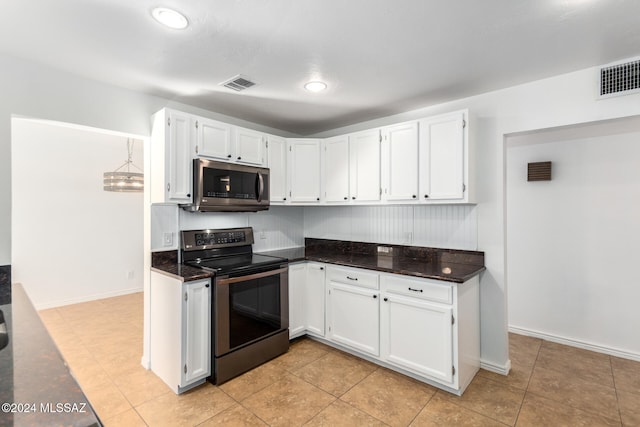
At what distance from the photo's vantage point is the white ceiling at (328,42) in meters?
1.62

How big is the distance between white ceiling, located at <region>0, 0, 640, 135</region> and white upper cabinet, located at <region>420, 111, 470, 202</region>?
0.31 metres

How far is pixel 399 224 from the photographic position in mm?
3326

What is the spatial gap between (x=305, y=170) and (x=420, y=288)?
6.06ft

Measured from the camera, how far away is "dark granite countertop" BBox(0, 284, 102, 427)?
0.70 m

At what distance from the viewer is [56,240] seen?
183 inches

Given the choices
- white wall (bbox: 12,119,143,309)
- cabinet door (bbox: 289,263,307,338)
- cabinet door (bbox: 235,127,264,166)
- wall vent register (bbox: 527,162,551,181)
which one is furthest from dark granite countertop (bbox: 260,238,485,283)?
white wall (bbox: 12,119,143,309)

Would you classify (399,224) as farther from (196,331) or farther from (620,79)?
(196,331)

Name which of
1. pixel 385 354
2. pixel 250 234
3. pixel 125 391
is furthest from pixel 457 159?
pixel 125 391

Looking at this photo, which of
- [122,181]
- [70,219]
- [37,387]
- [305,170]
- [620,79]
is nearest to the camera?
[37,387]

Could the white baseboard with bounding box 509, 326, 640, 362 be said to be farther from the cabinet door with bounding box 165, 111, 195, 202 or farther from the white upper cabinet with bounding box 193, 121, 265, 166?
the cabinet door with bounding box 165, 111, 195, 202

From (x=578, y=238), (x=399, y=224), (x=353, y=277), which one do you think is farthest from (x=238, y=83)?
(x=578, y=238)

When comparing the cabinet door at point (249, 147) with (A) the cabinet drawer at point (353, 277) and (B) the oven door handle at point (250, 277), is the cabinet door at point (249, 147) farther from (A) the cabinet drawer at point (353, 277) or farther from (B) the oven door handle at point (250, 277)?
(A) the cabinet drawer at point (353, 277)

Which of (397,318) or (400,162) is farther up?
(400,162)

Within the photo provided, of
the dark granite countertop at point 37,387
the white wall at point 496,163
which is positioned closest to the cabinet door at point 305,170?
the white wall at point 496,163
